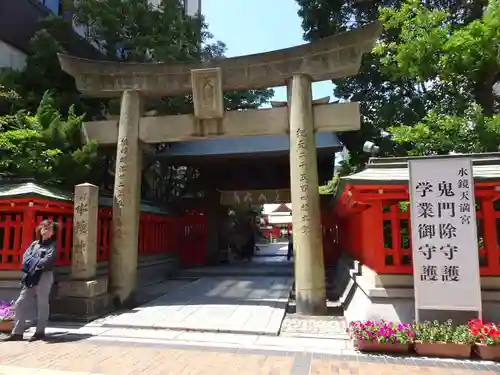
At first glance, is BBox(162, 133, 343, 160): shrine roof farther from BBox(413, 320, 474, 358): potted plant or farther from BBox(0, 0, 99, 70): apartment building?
BBox(413, 320, 474, 358): potted plant

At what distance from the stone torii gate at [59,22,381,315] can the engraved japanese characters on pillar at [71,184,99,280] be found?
0.86 metres

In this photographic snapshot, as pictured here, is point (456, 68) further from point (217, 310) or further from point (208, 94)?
point (217, 310)

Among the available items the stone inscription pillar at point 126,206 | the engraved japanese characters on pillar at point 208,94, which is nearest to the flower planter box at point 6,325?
the stone inscription pillar at point 126,206

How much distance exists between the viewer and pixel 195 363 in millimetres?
5484

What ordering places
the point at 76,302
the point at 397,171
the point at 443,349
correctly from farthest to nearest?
the point at 76,302 < the point at 397,171 < the point at 443,349

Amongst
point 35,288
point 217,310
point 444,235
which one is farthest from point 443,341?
point 35,288

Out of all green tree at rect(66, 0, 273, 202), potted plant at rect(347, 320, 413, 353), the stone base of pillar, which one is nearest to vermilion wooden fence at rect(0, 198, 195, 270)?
the stone base of pillar

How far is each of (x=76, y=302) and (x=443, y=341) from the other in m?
6.89

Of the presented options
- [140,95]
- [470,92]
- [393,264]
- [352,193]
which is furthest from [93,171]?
[470,92]

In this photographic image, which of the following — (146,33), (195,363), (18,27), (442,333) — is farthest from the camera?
(146,33)

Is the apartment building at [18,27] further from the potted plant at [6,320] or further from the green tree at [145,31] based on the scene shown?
the potted plant at [6,320]

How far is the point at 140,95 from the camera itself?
32.7 ft

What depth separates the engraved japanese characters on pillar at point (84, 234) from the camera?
8.12 metres

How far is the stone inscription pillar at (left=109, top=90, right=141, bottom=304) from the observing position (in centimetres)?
915
